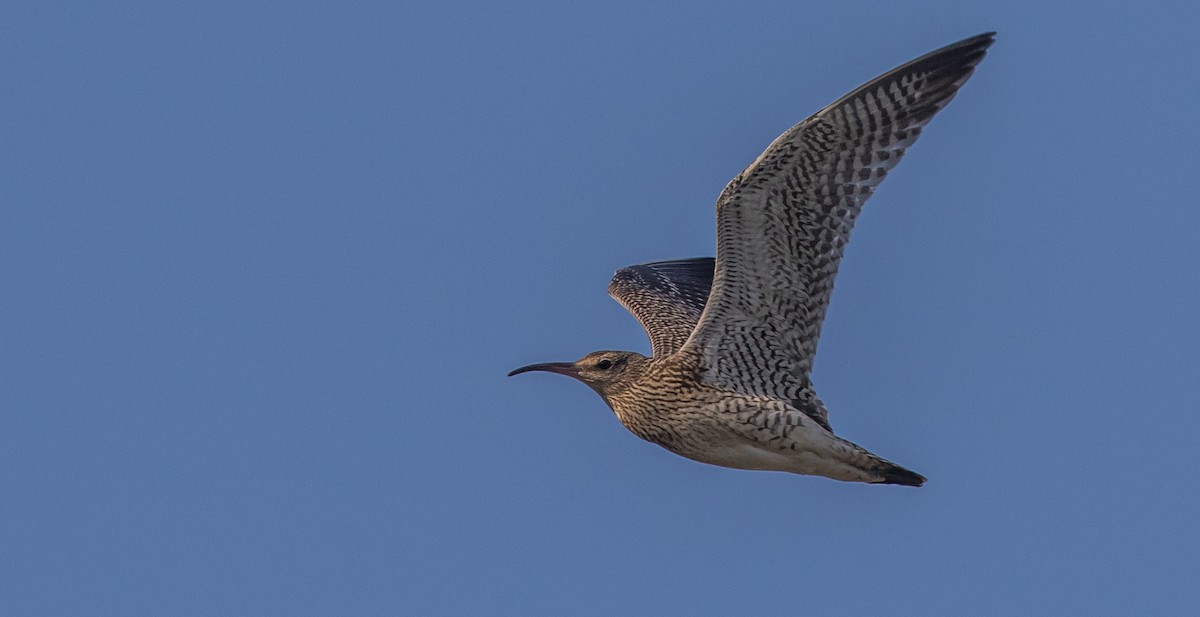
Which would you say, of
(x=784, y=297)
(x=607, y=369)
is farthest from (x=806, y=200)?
(x=607, y=369)

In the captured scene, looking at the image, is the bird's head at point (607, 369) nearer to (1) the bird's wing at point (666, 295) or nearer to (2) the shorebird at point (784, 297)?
(2) the shorebird at point (784, 297)

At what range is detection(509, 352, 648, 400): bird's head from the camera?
1822 centimetres

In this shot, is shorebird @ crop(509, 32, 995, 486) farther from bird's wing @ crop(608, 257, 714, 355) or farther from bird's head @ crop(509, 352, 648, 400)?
bird's wing @ crop(608, 257, 714, 355)

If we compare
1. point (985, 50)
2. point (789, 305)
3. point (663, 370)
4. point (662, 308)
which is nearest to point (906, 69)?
point (985, 50)

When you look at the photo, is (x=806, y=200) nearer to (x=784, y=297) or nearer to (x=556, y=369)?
(x=784, y=297)

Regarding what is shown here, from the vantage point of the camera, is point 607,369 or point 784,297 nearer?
point 784,297

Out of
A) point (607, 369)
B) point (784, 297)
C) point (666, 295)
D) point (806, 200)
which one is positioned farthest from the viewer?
point (666, 295)

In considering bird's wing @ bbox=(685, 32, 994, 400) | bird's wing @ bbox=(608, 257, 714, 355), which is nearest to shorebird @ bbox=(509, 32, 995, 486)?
bird's wing @ bbox=(685, 32, 994, 400)

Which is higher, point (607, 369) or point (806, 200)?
point (806, 200)

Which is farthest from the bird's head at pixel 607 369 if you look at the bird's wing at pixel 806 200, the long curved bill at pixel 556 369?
the bird's wing at pixel 806 200

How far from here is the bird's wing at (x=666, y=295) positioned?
2008cm

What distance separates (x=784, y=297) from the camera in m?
17.5

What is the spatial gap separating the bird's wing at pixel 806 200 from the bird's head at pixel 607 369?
2.96 feet

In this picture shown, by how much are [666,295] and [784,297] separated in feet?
13.9
